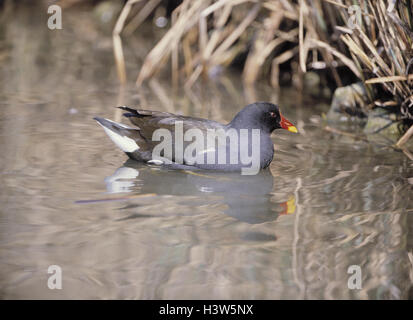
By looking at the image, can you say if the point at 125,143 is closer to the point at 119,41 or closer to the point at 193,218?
the point at 193,218

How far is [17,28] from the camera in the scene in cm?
991

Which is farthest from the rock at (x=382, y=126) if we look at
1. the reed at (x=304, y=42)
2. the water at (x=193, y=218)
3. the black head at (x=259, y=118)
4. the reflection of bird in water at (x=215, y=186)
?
the reflection of bird in water at (x=215, y=186)

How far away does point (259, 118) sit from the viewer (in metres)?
4.52

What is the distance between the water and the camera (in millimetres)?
2791

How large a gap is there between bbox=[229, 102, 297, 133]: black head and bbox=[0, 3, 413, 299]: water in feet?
0.91

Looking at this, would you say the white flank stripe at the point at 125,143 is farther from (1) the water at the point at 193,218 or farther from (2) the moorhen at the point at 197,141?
(1) the water at the point at 193,218

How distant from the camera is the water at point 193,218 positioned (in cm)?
279

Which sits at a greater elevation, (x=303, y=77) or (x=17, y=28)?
(x=17, y=28)

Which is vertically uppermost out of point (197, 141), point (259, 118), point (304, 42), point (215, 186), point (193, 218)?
point (304, 42)

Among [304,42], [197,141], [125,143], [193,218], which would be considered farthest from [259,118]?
[304,42]

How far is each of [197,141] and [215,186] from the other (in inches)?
14.1

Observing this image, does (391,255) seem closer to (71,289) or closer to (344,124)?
(71,289)

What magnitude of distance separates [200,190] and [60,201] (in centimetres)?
84
